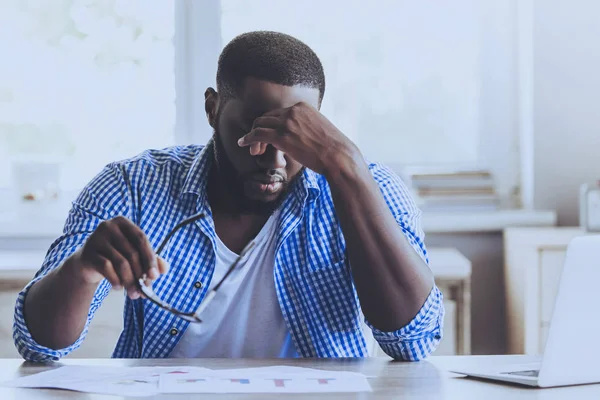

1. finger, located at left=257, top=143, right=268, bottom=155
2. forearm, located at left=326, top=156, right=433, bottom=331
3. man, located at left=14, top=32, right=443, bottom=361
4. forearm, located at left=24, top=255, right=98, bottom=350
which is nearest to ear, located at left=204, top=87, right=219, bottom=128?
man, located at left=14, top=32, right=443, bottom=361

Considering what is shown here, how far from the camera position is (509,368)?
119cm

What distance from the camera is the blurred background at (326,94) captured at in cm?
270

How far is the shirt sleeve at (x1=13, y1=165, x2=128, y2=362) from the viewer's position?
128cm

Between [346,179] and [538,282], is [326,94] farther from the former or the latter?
[346,179]

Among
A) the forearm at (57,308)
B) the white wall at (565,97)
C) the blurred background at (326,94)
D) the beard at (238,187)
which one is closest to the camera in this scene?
the forearm at (57,308)

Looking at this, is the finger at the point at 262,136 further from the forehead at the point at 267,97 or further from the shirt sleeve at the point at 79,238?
the shirt sleeve at the point at 79,238

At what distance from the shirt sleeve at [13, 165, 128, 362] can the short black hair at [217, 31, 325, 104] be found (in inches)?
11.4

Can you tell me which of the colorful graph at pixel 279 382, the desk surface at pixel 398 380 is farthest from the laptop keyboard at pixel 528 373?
the colorful graph at pixel 279 382

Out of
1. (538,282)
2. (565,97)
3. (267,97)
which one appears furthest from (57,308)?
(565,97)

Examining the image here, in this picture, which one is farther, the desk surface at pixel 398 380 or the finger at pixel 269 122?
the finger at pixel 269 122

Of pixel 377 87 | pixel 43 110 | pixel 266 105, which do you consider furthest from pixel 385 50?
pixel 266 105

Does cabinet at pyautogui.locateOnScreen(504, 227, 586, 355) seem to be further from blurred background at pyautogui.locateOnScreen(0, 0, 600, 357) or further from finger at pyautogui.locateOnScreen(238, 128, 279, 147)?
finger at pyautogui.locateOnScreen(238, 128, 279, 147)

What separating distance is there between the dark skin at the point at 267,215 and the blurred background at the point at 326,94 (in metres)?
1.28

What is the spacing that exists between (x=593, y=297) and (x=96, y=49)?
2.21m
